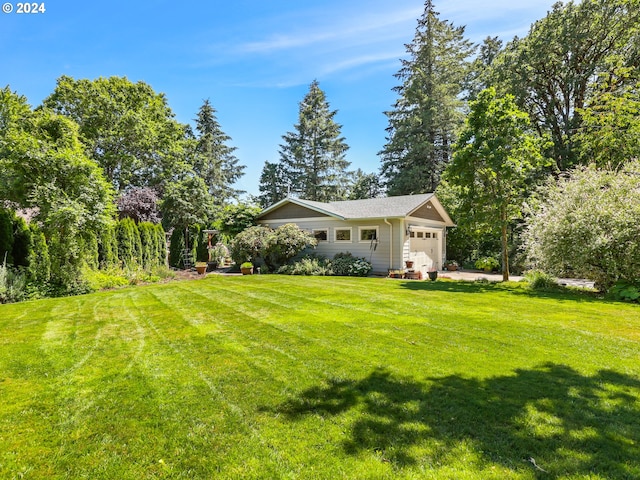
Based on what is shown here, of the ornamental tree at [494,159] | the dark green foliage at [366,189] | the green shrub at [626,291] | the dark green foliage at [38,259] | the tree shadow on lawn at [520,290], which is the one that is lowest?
the tree shadow on lawn at [520,290]

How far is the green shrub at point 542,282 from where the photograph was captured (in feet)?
32.3

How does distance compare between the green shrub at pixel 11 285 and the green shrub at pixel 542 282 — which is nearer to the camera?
the green shrub at pixel 11 285

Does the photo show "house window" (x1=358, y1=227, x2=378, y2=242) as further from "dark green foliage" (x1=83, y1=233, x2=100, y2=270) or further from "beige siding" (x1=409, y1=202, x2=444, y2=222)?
"dark green foliage" (x1=83, y1=233, x2=100, y2=270)

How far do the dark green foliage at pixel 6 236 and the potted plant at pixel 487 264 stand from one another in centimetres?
1937

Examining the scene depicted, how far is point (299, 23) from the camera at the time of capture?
31.9 ft

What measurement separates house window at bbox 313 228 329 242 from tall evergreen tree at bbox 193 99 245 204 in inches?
737

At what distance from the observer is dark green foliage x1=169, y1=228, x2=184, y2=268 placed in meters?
18.3

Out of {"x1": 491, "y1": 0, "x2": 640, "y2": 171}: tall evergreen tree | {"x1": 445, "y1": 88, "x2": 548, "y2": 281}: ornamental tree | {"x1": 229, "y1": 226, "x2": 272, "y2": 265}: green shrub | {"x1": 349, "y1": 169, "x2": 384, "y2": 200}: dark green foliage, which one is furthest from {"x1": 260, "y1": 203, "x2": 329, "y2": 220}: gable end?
{"x1": 349, "y1": 169, "x2": 384, "y2": 200}: dark green foliage

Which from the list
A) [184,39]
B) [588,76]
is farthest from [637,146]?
[184,39]

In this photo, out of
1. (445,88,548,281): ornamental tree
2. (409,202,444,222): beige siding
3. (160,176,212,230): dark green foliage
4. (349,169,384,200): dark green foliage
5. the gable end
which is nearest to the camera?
(445,88,548,281): ornamental tree

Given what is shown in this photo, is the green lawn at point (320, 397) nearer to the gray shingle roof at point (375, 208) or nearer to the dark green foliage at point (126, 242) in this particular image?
the dark green foliage at point (126, 242)

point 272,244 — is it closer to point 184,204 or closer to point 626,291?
point 184,204

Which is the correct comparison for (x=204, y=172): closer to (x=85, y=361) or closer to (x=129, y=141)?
(x=129, y=141)

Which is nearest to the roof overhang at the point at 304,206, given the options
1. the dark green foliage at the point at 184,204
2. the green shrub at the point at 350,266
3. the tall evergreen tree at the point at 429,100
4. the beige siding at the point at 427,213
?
the green shrub at the point at 350,266
